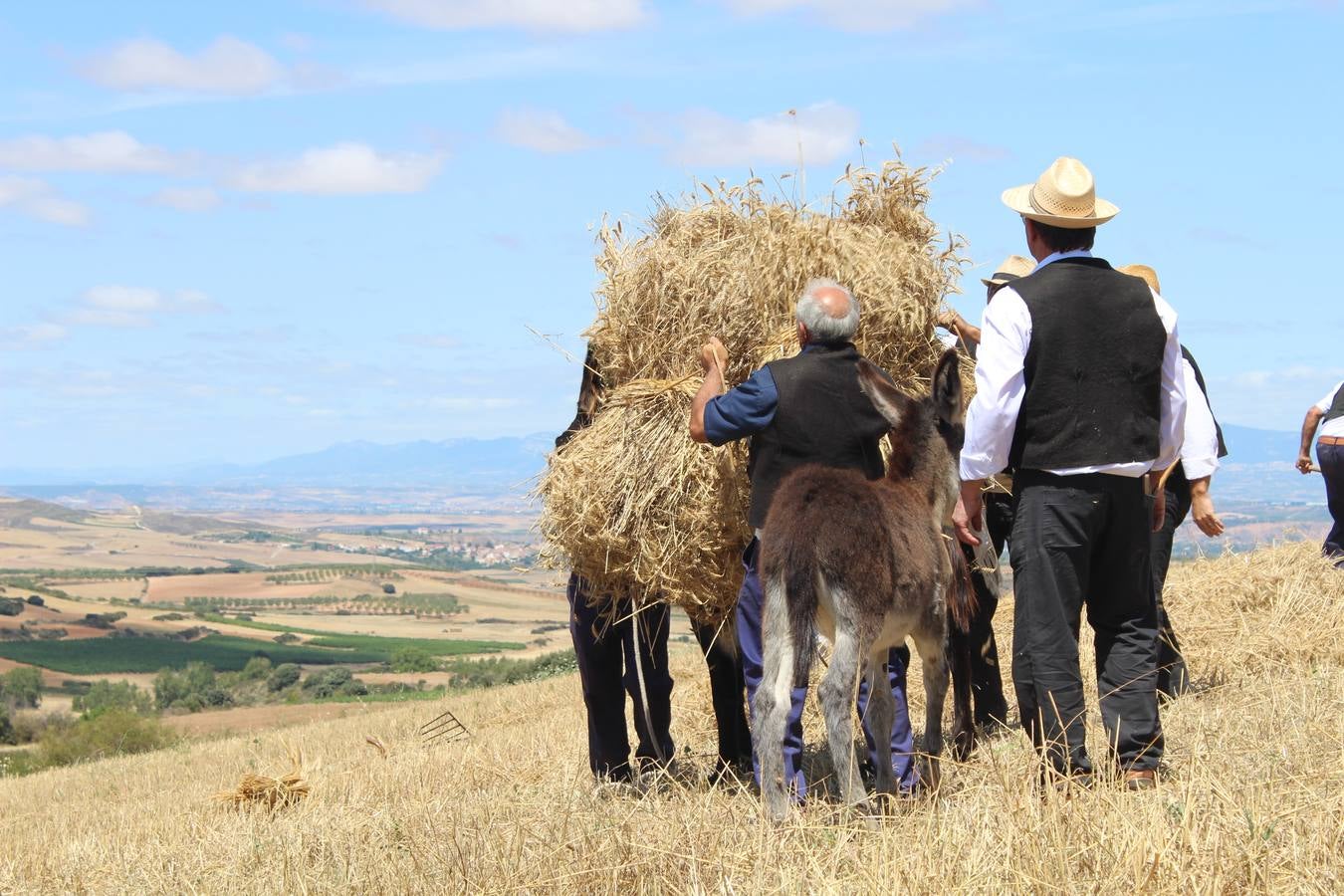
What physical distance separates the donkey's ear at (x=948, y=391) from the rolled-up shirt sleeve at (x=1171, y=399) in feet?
2.76

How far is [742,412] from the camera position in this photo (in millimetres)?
5707

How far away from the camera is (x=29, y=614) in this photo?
62594mm

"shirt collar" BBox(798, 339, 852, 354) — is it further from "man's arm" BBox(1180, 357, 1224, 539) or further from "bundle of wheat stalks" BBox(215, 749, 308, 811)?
"bundle of wheat stalks" BBox(215, 749, 308, 811)

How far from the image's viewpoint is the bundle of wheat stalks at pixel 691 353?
637 cm

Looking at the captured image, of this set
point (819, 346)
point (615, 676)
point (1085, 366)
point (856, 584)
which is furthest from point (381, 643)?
point (1085, 366)

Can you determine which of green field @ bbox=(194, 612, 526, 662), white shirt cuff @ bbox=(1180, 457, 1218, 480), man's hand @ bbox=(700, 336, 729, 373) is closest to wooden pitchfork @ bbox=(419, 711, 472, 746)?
man's hand @ bbox=(700, 336, 729, 373)

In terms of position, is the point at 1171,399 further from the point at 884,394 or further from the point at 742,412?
the point at 742,412

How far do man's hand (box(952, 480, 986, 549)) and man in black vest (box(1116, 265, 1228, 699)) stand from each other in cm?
179

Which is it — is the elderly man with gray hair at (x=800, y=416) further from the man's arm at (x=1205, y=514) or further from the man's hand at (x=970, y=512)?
the man's arm at (x=1205, y=514)

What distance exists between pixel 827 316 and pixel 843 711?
1778mm

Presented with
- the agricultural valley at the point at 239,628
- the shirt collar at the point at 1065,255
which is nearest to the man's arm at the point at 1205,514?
the shirt collar at the point at 1065,255

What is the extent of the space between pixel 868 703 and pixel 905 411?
4.17ft

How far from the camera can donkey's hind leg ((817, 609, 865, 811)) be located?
5090 mm

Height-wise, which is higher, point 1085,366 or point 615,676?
point 1085,366
